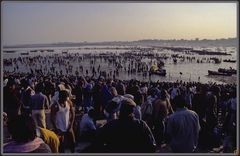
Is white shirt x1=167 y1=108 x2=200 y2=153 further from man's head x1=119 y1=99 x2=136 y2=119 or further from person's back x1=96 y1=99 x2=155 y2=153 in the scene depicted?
man's head x1=119 y1=99 x2=136 y2=119

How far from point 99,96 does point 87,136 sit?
3.39m

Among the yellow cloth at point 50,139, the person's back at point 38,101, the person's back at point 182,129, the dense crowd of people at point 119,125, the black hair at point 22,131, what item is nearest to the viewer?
the black hair at point 22,131

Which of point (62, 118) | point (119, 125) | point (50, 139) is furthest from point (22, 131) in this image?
point (62, 118)

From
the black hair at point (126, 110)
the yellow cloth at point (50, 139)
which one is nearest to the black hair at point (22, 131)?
the yellow cloth at point (50, 139)

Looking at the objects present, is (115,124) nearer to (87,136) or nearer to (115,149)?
(115,149)

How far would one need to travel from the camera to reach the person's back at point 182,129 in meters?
5.59

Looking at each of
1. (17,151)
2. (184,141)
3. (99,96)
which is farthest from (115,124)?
(99,96)

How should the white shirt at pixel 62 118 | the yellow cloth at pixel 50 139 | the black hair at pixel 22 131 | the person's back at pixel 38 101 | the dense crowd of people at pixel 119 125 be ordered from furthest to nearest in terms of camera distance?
1. the person's back at pixel 38 101
2. the white shirt at pixel 62 118
3. the yellow cloth at pixel 50 139
4. the dense crowd of people at pixel 119 125
5. the black hair at pixel 22 131

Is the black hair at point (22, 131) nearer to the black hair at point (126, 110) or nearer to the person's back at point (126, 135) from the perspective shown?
the person's back at point (126, 135)

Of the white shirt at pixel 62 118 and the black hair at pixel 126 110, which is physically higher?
the black hair at pixel 126 110

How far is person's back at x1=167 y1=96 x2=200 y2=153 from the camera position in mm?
5586

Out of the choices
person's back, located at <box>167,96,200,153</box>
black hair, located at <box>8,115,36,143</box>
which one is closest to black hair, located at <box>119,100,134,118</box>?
black hair, located at <box>8,115,36,143</box>

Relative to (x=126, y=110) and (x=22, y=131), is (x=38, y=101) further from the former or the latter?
(x=22, y=131)

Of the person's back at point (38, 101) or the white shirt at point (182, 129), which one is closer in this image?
the white shirt at point (182, 129)
